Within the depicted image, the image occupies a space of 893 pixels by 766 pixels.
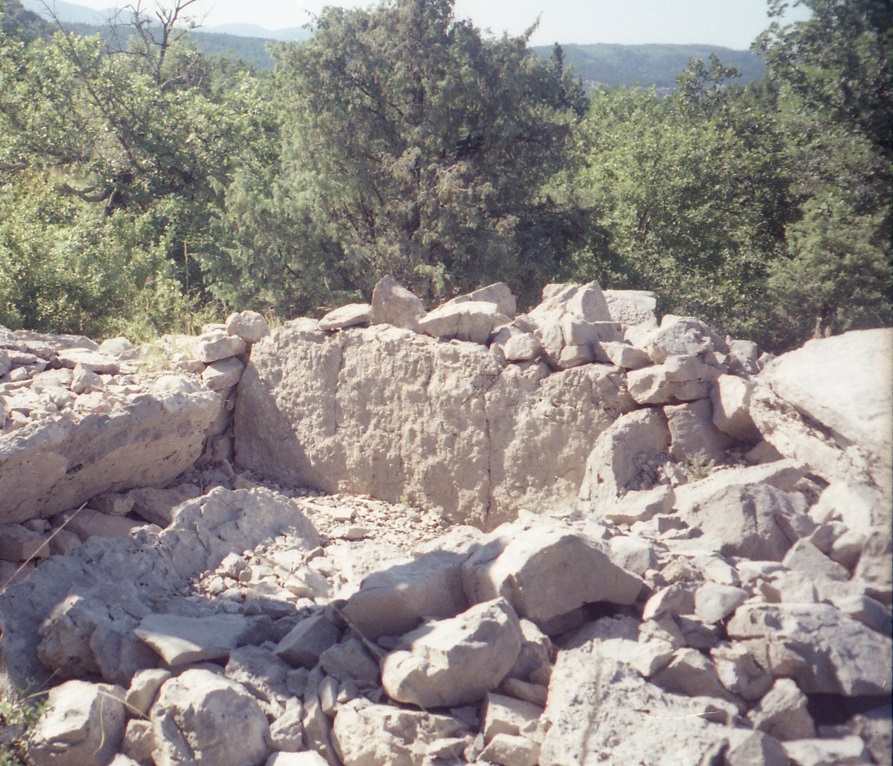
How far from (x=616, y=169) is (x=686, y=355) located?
1164 centimetres

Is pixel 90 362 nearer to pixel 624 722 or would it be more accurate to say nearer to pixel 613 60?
pixel 624 722

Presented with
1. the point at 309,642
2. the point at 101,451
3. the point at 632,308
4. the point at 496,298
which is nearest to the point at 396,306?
the point at 496,298

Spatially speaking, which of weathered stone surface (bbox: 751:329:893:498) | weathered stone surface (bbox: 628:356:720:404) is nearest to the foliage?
weathered stone surface (bbox: 628:356:720:404)

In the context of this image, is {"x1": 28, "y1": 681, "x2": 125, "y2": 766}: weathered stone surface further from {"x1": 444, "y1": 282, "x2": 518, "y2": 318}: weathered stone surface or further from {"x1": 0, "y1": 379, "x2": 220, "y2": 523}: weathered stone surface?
{"x1": 444, "y1": 282, "x2": 518, "y2": 318}: weathered stone surface

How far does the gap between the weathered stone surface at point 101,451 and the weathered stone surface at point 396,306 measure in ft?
4.44

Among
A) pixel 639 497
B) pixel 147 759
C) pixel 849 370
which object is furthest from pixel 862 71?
pixel 147 759

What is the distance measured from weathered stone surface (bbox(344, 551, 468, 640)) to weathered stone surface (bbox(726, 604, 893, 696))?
3.51ft

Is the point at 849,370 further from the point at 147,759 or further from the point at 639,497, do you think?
the point at 147,759

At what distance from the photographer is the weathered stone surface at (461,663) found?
2.83 meters

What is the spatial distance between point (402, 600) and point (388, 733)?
1.71 feet

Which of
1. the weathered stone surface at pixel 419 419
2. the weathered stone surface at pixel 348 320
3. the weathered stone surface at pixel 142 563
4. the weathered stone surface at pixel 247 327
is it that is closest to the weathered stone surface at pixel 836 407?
the weathered stone surface at pixel 419 419

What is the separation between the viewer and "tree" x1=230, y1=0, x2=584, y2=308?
10.9 meters

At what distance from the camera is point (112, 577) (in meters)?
3.81

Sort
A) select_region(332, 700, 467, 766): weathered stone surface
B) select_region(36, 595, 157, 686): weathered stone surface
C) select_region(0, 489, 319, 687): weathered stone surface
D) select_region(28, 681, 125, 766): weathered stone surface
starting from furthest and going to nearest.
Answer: select_region(0, 489, 319, 687): weathered stone surface < select_region(36, 595, 157, 686): weathered stone surface < select_region(28, 681, 125, 766): weathered stone surface < select_region(332, 700, 467, 766): weathered stone surface
